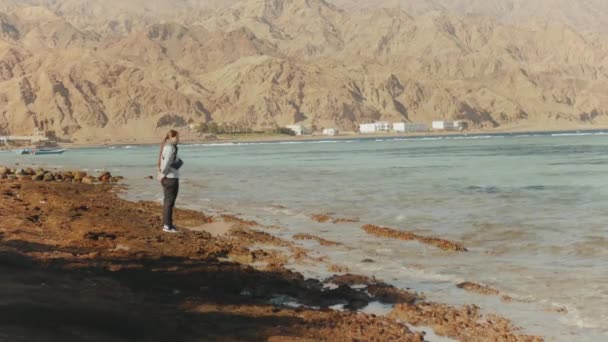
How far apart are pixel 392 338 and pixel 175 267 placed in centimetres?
534

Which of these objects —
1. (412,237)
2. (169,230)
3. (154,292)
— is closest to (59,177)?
(169,230)

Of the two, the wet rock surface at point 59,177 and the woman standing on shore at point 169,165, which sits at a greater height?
the woman standing on shore at point 169,165

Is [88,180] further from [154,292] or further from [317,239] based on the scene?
[154,292]

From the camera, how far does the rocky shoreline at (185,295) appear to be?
8.87 metres

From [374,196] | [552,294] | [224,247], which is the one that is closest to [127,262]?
[224,247]

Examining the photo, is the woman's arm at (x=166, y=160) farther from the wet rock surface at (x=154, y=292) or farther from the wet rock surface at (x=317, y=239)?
the wet rock surface at (x=317, y=239)

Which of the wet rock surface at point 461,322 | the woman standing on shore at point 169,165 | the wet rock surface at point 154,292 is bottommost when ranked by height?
the wet rock surface at point 461,322

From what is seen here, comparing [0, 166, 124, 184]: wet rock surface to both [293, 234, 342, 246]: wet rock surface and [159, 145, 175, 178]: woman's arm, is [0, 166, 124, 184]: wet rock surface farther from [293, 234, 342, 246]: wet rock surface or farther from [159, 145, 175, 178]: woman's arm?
[293, 234, 342, 246]: wet rock surface

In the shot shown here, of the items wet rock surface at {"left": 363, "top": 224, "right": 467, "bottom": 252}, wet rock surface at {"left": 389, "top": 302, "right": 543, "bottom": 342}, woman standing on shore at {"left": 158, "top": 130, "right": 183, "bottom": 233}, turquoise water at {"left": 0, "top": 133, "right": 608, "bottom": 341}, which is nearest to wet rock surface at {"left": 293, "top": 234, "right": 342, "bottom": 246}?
turquoise water at {"left": 0, "top": 133, "right": 608, "bottom": 341}

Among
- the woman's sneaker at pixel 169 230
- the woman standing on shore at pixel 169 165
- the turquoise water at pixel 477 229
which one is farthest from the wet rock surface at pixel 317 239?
the woman standing on shore at pixel 169 165

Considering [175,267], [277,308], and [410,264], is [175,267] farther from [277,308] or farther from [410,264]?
[410,264]

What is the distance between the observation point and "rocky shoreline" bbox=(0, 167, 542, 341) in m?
8.87

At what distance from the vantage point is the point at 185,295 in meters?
10.9

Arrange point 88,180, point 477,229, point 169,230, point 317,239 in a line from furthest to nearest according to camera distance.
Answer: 1. point 88,180
2. point 477,229
3. point 169,230
4. point 317,239
